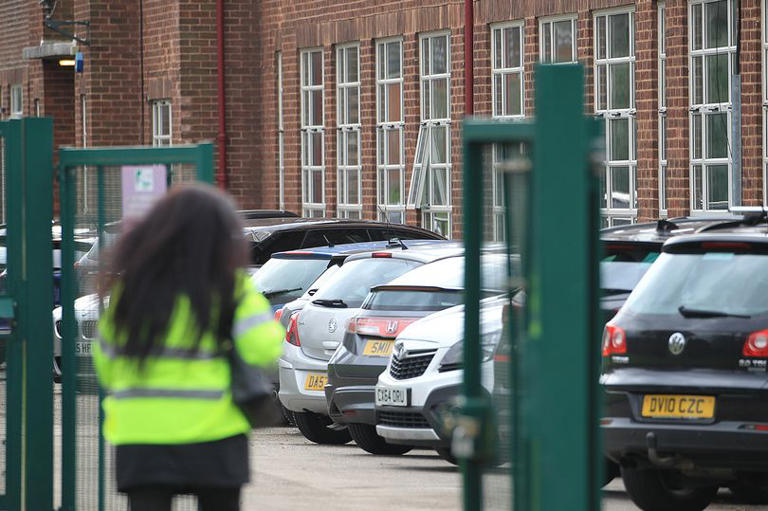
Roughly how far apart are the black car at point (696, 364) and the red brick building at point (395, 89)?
9.62 metres

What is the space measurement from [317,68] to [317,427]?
16.0m

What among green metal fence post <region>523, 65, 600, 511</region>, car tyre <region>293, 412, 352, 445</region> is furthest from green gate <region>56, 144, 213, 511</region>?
car tyre <region>293, 412, 352, 445</region>

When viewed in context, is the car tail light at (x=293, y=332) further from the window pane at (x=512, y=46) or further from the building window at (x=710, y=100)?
the window pane at (x=512, y=46)

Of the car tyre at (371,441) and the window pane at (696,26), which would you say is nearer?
the car tyre at (371,441)

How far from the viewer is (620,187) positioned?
21.7 m

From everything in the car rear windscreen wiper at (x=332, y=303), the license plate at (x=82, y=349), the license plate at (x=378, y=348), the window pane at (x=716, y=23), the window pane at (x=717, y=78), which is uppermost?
the window pane at (x=716, y=23)

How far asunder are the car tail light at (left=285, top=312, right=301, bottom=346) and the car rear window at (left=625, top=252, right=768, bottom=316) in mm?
4994

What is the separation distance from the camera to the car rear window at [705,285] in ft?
29.0

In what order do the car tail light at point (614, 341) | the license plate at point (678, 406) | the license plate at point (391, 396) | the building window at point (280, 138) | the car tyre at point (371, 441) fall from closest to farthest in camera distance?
1. the license plate at point (678, 406)
2. the car tail light at point (614, 341)
3. the license plate at point (391, 396)
4. the car tyre at point (371, 441)
5. the building window at point (280, 138)

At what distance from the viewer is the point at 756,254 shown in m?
8.95

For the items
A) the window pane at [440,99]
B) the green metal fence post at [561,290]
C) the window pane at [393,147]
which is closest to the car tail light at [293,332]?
the green metal fence post at [561,290]

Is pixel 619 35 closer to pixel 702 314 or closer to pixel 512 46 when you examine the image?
pixel 512 46

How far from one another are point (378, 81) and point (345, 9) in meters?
1.30

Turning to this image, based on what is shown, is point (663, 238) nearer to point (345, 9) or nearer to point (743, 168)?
point (743, 168)
